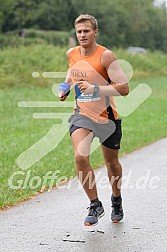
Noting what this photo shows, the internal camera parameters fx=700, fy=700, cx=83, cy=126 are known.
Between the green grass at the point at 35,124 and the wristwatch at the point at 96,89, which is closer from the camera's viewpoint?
the wristwatch at the point at 96,89

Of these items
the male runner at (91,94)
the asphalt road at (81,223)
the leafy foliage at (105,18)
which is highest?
the male runner at (91,94)

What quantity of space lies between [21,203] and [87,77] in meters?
2.11

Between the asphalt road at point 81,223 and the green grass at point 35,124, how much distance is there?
0.48 metres

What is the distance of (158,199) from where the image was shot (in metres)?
8.16

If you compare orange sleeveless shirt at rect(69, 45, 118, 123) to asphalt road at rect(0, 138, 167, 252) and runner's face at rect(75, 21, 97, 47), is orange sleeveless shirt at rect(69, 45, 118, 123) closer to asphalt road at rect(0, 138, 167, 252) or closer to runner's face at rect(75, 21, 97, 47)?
runner's face at rect(75, 21, 97, 47)

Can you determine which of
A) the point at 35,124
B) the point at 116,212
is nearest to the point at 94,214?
the point at 116,212

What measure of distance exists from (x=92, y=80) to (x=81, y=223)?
1434mm

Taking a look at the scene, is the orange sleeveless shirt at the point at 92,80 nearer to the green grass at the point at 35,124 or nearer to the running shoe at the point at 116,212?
the running shoe at the point at 116,212

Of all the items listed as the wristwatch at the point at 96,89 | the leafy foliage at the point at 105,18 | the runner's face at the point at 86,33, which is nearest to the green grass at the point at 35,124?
the wristwatch at the point at 96,89

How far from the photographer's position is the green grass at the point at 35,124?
10213 millimetres

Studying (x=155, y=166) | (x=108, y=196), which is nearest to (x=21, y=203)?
(x=108, y=196)

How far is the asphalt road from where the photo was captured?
6.03m

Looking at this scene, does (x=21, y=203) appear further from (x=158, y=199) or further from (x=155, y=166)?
(x=155, y=166)

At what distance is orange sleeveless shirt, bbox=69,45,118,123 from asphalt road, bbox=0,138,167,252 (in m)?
1.08
